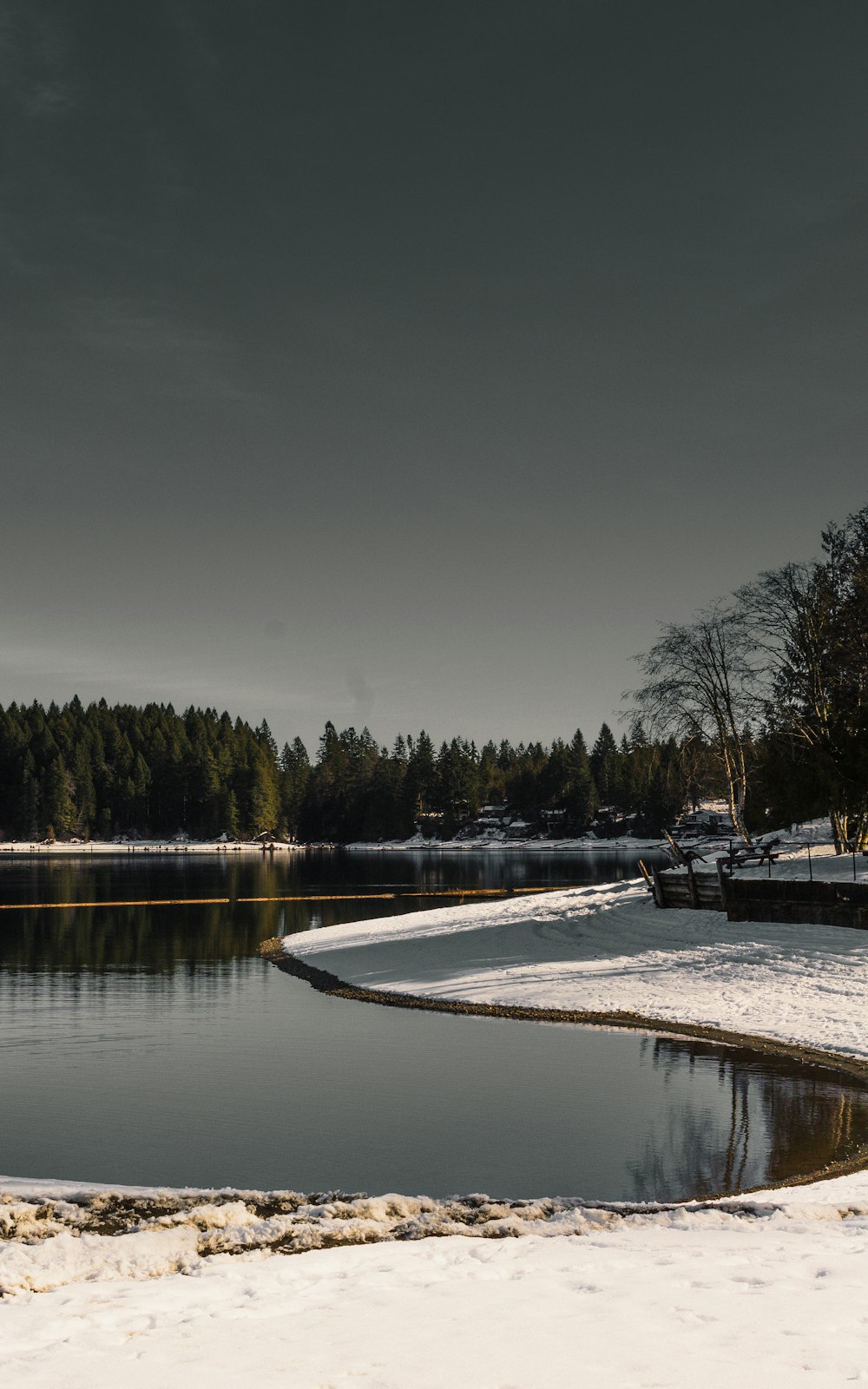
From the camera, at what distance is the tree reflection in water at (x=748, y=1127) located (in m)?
11.3

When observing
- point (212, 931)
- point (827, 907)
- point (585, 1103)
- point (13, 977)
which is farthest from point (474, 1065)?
point (212, 931)

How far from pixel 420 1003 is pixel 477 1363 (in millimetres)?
18170

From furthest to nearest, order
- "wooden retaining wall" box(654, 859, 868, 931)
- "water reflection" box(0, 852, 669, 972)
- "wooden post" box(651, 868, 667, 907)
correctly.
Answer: "wooden post" box(651, 868, 667, 907), "water reflection" box(0, 852, 669, 972), "wooden retaining wall" box(654, 859, 868, 931)

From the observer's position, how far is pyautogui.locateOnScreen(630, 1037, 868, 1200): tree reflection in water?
11.3 m

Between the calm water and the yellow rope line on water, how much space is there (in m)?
29.9

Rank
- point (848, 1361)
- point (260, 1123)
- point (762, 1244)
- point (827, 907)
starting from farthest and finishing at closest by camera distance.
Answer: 1. point (827, 907)
2. point (260, 1123)
3. point (762, 1244)
4. point (848, 1361)

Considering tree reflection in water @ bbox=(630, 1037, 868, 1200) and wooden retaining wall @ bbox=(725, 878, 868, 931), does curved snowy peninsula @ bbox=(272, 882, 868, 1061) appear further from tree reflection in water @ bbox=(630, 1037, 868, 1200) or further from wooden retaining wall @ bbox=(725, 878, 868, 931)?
tree reflection in water @ bbox=(630, 1037, 868, 1200)

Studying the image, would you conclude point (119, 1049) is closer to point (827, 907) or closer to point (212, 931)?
point (827, 907)

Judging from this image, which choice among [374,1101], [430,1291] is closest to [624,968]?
[374,1101]

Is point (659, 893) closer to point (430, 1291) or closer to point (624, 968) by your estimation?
point (624, 968)

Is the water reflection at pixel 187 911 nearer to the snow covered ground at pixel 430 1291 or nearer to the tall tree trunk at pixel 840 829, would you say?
the tall tree trunk at pixel 840 829

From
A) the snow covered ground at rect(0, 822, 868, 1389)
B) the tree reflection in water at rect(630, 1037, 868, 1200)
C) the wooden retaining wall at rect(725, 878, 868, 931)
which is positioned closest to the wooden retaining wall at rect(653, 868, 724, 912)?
the wooden retaining wall at rect(725, 878, 868, 931)

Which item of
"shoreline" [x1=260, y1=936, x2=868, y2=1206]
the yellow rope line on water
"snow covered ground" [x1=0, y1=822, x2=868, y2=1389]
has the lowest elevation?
the yellow rope line on water

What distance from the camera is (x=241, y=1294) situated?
285 inches
